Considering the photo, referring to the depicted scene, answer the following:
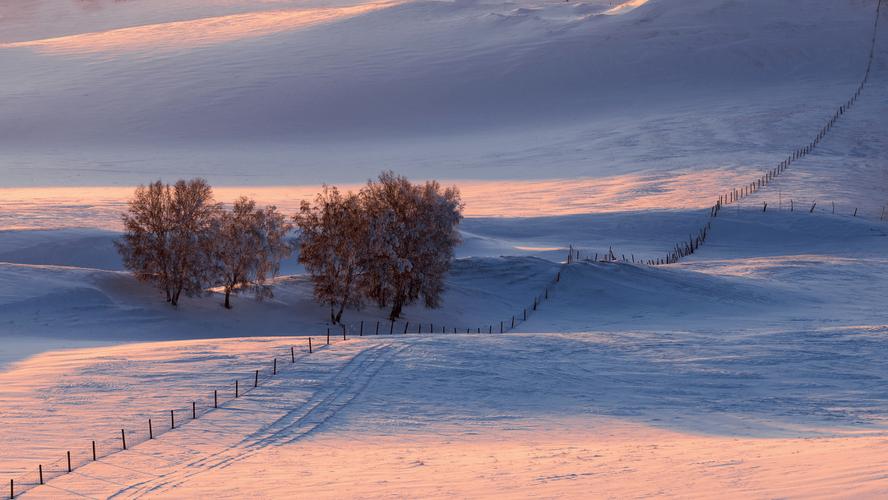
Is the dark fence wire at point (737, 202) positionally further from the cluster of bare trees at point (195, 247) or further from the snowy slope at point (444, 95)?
the cluster of bare trees at point (195, 247)

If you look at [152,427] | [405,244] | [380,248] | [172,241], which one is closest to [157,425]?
[152,427]

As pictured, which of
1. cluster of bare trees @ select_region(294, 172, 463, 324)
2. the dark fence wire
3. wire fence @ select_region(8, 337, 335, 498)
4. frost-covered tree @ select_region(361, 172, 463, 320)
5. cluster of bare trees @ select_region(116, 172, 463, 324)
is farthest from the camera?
the dark fence wire

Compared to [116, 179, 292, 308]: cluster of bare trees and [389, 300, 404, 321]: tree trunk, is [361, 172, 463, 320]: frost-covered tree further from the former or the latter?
[116, 179, 292, 308]: cluster of bare trees

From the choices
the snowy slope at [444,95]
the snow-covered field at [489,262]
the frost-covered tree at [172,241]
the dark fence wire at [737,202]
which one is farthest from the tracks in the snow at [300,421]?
the snowy slope at [444,95]

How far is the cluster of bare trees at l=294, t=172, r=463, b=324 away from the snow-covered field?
4.39 ft

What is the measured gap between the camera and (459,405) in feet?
91.1

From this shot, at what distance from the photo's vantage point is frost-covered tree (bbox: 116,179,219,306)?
142ft

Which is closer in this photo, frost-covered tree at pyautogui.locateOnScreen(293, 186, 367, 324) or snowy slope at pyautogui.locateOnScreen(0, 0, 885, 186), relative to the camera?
frost-covered tree at pyautogui.locateOnScreen(293, 186, 367, 324)

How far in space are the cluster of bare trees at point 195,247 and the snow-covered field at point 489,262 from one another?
1.01m

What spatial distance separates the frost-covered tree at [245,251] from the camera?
144 feet

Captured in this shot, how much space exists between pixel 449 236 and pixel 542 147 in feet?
176

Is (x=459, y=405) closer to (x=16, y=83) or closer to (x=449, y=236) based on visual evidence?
(x=449, y=236)

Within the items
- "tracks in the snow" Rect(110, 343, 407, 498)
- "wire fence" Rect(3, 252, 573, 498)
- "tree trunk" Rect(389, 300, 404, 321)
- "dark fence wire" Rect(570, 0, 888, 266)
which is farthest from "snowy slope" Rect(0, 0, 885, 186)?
"wire fence" Rect(3, 252, 573, 498)

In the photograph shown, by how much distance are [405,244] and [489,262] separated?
312 inches
